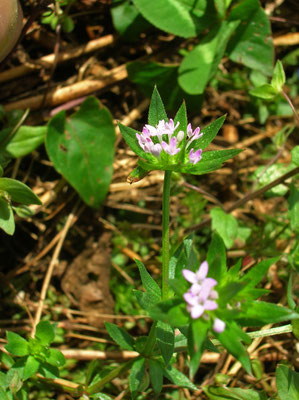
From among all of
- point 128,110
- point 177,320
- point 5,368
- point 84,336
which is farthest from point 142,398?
point 128,110

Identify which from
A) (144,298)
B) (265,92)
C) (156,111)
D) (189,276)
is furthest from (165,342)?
(265,92)

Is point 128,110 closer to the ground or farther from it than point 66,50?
closer to the ground

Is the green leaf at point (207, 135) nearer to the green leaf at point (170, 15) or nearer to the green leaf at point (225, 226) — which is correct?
the green leaf at point (225, 226)

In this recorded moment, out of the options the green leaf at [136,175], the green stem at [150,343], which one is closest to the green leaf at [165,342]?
the green stem at [150,343]

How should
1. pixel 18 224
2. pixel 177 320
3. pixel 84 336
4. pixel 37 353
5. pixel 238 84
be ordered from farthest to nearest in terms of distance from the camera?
pixel 238 84 < pixel 18 224 < pixel 84 336 < pixel 37 353 < pixel 177 320

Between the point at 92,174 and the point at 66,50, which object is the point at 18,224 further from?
the point at 66,50

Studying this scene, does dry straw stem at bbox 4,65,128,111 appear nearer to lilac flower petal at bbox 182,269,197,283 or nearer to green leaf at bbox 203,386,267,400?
lilac flower petal at bbox 182,269,197,283
